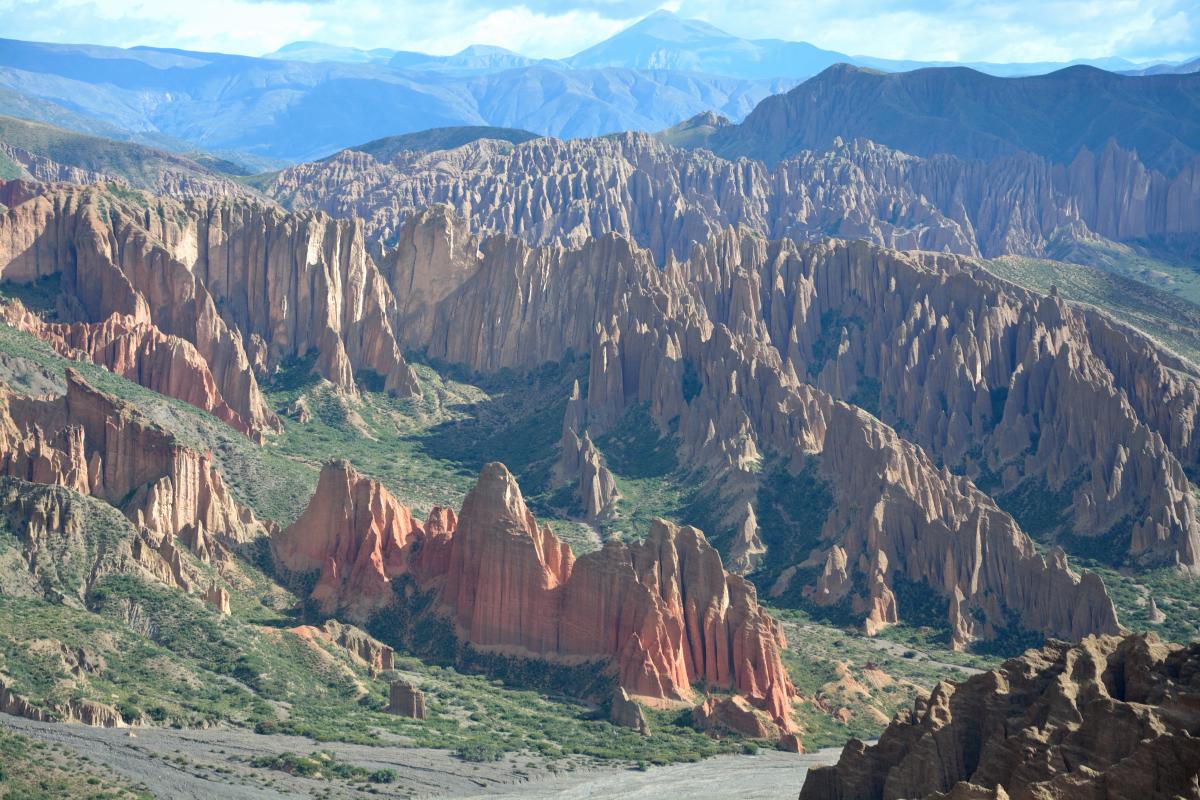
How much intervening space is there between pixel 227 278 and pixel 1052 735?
12996 centimetres

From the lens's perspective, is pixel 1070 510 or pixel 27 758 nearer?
pixel 27 758

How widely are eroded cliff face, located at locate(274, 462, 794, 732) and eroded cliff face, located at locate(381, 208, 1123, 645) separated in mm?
22321

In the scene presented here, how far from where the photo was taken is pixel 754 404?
536 feet

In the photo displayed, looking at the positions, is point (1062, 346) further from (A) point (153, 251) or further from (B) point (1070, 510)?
(A) point (153, 251)

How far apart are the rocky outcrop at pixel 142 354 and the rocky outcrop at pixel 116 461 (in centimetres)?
3414

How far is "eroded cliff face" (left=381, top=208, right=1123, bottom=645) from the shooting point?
13350 cm

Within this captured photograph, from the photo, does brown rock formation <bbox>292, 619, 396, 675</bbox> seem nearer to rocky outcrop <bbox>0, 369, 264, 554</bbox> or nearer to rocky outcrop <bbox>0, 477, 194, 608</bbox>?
rocky outcrop <bbox>0, 477, 194, 608</bbox>

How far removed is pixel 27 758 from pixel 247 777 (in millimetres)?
9977

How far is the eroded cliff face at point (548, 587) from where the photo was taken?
108875mm

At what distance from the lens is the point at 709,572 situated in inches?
4397

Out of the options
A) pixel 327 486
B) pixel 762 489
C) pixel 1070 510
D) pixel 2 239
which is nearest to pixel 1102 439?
pixel 1070 510

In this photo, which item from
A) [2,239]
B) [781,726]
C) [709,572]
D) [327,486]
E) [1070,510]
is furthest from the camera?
[2,239]

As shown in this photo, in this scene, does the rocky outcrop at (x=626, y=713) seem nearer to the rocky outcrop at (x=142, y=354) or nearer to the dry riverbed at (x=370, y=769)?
the dry riverbed at (x=370, y=769)

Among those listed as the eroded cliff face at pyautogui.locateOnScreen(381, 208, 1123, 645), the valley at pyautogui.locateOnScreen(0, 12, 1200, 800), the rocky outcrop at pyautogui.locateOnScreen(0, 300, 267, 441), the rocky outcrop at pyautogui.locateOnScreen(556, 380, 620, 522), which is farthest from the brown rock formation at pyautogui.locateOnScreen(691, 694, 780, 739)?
the rocky outcrop at pyautogui.locateOnScreen(0, 300, 267, 441)
